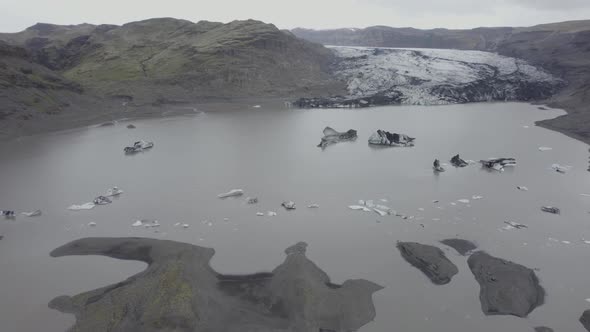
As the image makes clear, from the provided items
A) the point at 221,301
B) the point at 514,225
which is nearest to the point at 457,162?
the point at 514,225

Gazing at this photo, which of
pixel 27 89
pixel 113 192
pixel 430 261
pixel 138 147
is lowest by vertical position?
pixel 430 261

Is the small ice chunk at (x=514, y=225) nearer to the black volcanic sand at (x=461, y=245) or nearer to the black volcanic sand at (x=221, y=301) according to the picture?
the black volcanic sand at (x=461, y=245)

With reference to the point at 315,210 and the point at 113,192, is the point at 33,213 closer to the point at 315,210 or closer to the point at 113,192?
the point at 113,192

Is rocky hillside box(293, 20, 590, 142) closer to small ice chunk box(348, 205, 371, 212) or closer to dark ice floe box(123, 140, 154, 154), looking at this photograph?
small ice chunk box(348, 205, 371, 212)

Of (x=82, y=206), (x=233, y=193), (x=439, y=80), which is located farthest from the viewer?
(x=439, y=80)

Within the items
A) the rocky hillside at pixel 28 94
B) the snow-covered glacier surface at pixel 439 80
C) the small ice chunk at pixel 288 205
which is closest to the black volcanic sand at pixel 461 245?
the small ice chunk at pixel 288 205

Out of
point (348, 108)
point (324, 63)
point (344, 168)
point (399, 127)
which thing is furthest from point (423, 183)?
point (324, 63)
